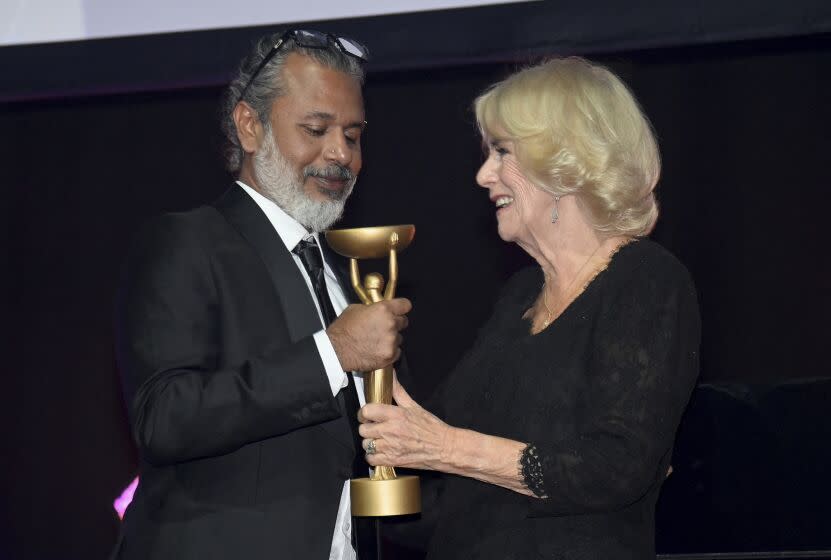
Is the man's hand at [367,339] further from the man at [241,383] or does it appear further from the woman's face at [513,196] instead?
the woman's face at [513,196]

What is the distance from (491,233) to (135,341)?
2032mm

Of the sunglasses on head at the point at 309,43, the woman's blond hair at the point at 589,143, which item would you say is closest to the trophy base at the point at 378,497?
the woman's blond hair at the point at 589,143

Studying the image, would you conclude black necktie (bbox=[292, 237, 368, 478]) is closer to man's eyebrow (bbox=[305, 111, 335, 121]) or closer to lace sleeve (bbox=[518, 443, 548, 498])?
man's eyebrow (bbox=[305, 111, 335, 121])

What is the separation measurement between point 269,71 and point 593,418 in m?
1.20

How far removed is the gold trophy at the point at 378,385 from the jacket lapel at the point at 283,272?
0.11 metres

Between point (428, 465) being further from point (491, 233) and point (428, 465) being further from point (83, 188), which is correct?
point (83, 188)

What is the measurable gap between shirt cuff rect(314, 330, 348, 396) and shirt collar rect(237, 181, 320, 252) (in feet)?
1.21

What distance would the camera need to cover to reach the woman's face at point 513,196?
93.6 inches

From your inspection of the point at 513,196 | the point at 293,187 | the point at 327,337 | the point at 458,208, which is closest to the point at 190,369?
the point at 327,337

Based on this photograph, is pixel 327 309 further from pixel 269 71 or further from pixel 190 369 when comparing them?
pixel 269 71

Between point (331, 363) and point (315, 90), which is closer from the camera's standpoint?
point (331, 363)

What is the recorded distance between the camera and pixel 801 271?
12.0 ft

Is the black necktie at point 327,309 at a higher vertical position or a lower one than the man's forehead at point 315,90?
lower

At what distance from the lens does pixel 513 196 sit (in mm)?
2404
